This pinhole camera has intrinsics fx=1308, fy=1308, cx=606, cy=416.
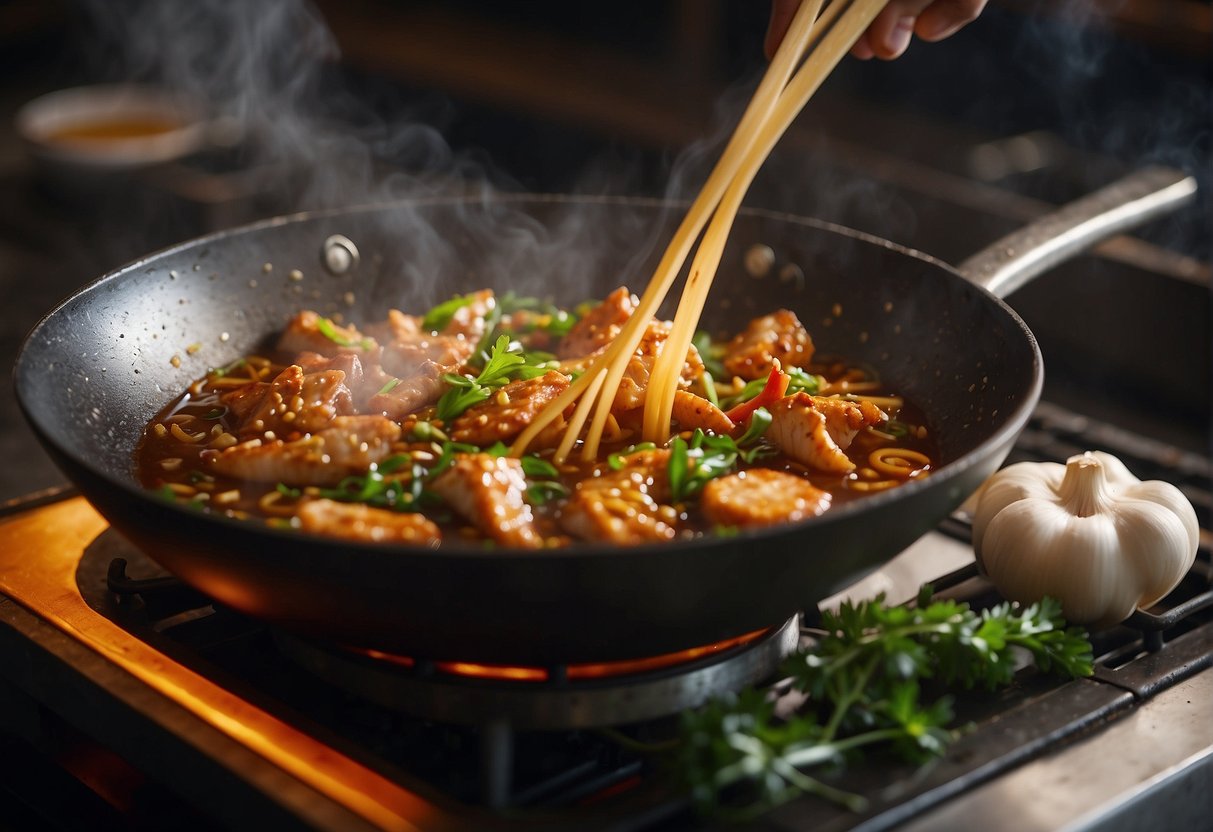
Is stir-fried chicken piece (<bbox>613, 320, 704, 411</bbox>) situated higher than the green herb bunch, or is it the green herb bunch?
stir-fried chicken piece (<bbox>613, 320, 704, 411</bbox>)

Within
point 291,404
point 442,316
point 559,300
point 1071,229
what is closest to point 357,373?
point 291,404

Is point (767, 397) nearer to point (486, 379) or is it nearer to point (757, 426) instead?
point (757, 426)

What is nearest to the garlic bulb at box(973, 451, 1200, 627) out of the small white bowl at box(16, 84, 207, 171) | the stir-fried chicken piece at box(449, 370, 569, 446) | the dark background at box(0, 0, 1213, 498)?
the stir-fried chicken piece at box(449, 370, 569, 446)

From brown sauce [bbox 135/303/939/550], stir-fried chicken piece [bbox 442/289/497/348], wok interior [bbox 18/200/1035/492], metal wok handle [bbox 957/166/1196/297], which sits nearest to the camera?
brown sauce [bbox 135/303/939/550]

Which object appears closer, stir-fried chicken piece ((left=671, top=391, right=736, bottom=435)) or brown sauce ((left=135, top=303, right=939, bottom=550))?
brown sauce ((left=135, top=303, right=939, bottom=550))

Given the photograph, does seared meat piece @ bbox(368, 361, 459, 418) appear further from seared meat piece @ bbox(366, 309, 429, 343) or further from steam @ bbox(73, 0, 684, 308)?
steam @ bbox(73, 0, 684, 308)

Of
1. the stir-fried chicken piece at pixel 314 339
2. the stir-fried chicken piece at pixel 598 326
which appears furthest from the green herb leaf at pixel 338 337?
the stir-fried chicken piece at pixel 598 326
